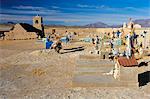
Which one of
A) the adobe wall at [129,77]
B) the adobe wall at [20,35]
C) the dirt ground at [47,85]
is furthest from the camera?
the adobe wall at [20,35]

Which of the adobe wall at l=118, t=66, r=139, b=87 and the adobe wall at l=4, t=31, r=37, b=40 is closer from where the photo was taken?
the adobe wall at l=118, t=66, r=139, b=87

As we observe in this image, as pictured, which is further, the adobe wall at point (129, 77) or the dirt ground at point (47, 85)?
the adobe wall at point (129, 77)

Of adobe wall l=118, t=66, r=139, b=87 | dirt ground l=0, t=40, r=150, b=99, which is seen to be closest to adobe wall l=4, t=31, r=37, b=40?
dirt ground l=0, t=40, r=150, b=99

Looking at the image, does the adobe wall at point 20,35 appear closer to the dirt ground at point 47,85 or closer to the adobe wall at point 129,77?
the dirt ground at point 47,85

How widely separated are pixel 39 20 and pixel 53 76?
144 feet

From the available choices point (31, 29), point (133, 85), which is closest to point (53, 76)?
point (133, 85)

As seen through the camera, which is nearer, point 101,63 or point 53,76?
point 53,76

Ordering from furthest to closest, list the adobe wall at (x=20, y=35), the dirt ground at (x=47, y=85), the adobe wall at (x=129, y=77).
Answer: the adobe wall at (x=20, y=35)
the adobe wall at (x=129, y=77)
the dirt ground at (x=47, y=85)

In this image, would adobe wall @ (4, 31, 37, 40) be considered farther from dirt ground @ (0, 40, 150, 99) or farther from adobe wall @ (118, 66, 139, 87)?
adobe wall @ (118, 66, 139, 87)

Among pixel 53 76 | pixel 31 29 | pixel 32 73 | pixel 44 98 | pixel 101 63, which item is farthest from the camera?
pixel 31 29

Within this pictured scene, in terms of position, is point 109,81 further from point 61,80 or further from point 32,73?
point 32,73

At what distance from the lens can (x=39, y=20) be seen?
194 feet

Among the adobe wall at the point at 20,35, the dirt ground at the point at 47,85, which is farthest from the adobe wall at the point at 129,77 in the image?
the adobe wall at the point at 20,35

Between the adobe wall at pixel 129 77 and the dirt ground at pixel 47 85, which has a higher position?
the adobe wall at pixel 129 77
